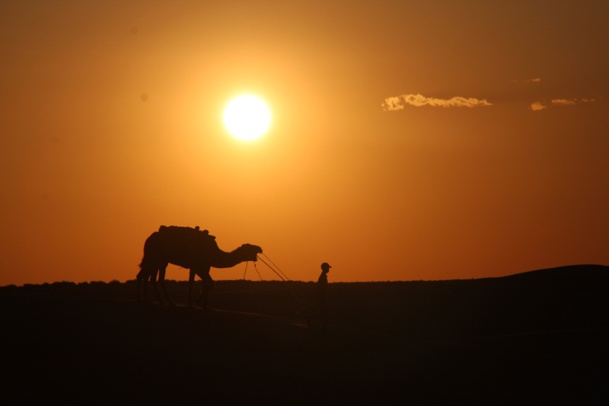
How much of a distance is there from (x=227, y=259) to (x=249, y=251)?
84 cm

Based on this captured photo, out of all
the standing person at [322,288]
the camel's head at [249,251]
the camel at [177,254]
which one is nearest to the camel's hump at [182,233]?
the camel at [177,254]

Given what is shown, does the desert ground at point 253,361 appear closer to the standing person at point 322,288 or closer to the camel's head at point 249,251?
the standing person at point 322,288

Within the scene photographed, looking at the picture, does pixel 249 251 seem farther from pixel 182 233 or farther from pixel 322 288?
pixel 322 288

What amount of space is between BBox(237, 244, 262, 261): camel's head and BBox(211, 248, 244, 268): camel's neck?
0.39ft

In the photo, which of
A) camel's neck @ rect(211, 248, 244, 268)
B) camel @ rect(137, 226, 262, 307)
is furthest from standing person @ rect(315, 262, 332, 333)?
camel's neck @ rect(211, 248, 244, 268)

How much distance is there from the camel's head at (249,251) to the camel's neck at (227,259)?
0.39 feet

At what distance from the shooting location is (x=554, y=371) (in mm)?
28719

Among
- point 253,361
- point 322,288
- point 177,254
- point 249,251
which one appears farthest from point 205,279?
point 253,361

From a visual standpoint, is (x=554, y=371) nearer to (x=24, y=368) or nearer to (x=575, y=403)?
(x=575, y=403)

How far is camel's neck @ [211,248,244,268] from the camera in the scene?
33.7m

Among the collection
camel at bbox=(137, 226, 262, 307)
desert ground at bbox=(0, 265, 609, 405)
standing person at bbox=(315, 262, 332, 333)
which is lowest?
desert ground at bbox=(0, 265, 609, 405)

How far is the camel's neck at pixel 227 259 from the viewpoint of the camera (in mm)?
33728

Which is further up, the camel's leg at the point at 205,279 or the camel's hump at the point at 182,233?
the camel's hump at the point at 182,233

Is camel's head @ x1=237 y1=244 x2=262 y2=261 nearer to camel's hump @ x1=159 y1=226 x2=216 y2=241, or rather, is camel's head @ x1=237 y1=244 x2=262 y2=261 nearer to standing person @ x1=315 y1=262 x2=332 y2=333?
camel's hump @ x1=159 y1=226 x2=216 y2=241
